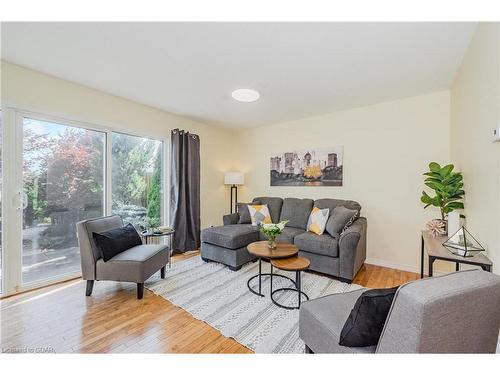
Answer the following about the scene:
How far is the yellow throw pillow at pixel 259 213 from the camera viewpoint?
12.0 feet

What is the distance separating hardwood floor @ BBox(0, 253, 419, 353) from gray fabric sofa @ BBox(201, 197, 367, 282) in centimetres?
101

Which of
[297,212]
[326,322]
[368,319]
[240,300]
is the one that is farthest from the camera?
[297,212]

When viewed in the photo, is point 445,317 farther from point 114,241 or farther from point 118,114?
point 118,114

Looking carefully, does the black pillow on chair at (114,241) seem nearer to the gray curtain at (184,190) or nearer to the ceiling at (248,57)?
the gray curtain at (184,190)

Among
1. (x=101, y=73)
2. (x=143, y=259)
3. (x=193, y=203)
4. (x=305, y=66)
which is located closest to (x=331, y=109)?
(x=305, y=66)

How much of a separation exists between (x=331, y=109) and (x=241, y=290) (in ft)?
9.46

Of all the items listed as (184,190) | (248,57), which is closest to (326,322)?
(248,57)

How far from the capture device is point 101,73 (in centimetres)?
239

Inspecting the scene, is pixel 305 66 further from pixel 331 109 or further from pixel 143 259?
pixel 143 259

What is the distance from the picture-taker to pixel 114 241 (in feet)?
7.68

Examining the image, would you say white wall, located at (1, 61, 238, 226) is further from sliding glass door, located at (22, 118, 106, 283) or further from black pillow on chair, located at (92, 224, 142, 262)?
black pillow on chair, located at (92, 224, 142, 262)

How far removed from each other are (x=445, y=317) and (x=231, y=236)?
236 centimetres

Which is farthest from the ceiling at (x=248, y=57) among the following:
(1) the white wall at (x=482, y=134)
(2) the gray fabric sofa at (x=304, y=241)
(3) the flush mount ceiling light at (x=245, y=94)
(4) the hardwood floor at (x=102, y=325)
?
(4) the hardwood floor at (x=102, y=325)

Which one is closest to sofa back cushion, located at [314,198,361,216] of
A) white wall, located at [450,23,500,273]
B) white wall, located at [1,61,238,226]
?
white wall, located at [450,23,500,273]
